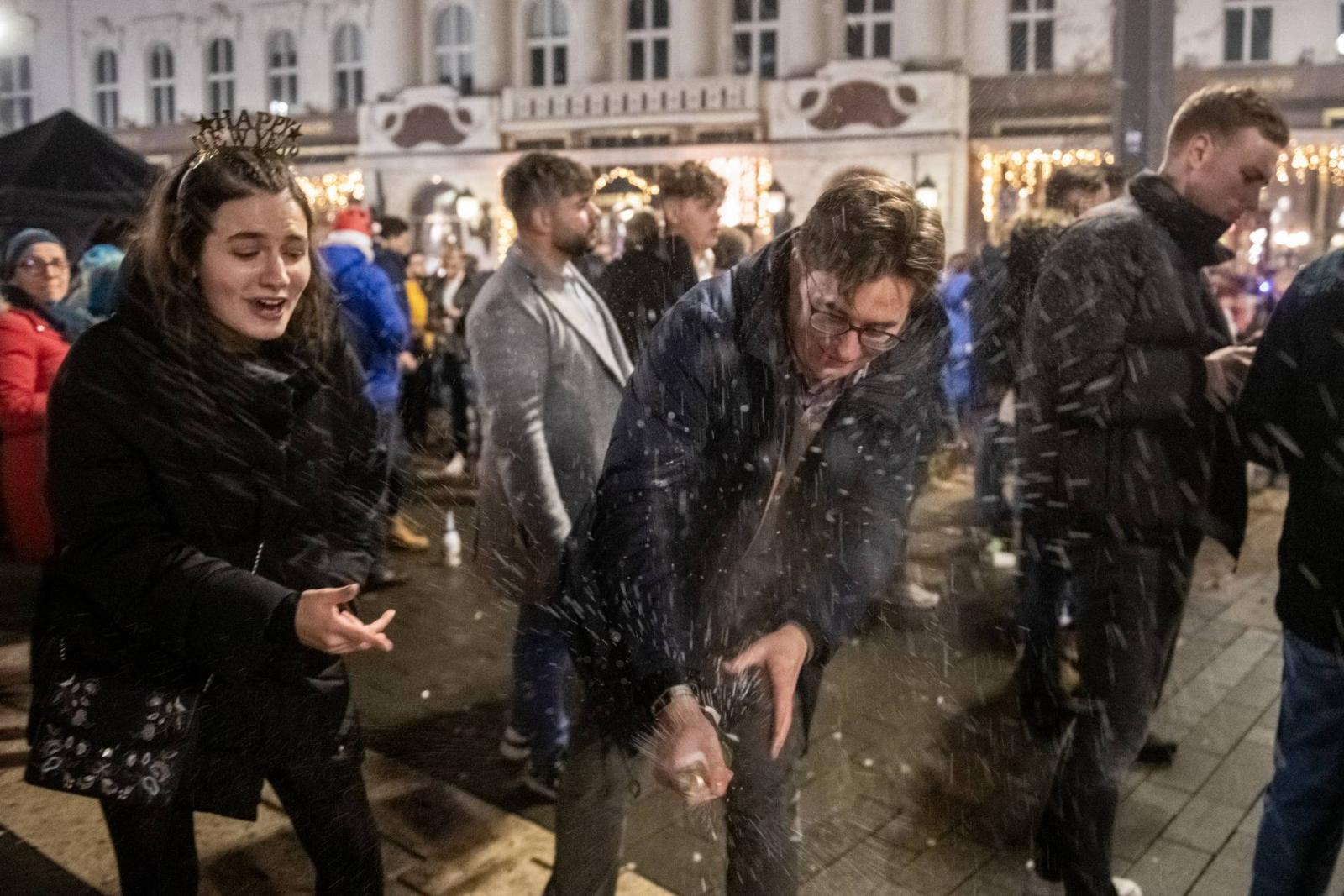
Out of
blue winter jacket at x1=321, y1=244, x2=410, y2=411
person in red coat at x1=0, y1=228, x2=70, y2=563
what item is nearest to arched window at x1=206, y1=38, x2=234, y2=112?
blue winter jacket at x1=321, y1=244, x2=410, y2=411

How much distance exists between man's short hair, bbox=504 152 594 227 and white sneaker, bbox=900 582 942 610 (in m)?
3.28

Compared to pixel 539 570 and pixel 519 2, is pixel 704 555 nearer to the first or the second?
pixel 539 570

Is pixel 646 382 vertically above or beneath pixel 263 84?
beneath

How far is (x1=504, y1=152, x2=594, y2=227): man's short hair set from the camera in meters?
3.37

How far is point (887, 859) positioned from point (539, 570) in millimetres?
1362

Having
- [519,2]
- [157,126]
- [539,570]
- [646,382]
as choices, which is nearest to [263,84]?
[157,126]

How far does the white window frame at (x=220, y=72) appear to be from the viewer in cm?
1867

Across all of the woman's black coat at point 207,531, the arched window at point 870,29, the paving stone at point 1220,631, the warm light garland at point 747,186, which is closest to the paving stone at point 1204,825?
the paving stone at point 1220,631

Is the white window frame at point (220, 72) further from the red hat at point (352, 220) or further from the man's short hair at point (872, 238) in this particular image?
the man's short hair at point (872, 238)

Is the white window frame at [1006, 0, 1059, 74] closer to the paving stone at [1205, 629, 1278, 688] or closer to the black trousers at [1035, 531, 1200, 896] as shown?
the paving stone at [1205, 629, 1278, 688]

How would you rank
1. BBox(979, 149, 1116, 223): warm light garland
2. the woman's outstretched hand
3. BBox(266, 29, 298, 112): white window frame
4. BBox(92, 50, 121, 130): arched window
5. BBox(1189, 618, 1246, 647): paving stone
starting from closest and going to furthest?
1. the woman's outstretched hand
2. BBox(1189, 618, 1246, 647): paving stone
3. BBox(979, 149, 1116, 223): warm light garland
4. BBox(92, 50, 121, 130): arched window
5. BBox(266, 29, 298, 112): white window frame

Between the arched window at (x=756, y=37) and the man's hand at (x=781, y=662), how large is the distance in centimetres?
A: 1658

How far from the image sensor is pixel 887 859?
3.14 m

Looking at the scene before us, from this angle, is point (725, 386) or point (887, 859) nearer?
point (725, 386)
